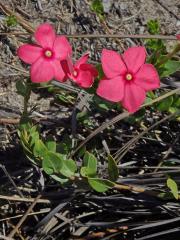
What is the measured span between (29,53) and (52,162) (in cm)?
28

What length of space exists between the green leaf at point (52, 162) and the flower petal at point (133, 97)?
23 cm

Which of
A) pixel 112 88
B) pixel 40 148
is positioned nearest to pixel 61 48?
pixel 112 88

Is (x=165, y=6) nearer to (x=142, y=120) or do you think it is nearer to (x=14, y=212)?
(x=142, y=120)

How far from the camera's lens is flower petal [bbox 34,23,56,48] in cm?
122

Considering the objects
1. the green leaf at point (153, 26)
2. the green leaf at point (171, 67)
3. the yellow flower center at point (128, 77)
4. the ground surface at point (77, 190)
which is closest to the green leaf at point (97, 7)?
the ground surface at point (77, 190)

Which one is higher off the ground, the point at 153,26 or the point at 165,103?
the point at 153,26

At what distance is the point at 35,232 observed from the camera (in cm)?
151

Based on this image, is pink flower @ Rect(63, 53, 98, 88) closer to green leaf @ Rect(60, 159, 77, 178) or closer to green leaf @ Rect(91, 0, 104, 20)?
green leaf @ Rect(60, 159, 77, 178)

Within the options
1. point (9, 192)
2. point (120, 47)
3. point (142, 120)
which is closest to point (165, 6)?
point (120, 47)

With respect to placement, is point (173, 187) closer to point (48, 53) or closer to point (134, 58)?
point (134, 58)

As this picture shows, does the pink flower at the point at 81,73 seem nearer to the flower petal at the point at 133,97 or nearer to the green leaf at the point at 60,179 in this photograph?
the flower petal at the point at 133,97

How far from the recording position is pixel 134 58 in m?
1.22

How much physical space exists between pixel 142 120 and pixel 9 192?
0.44m

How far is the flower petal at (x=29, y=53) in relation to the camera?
48.6 inches
